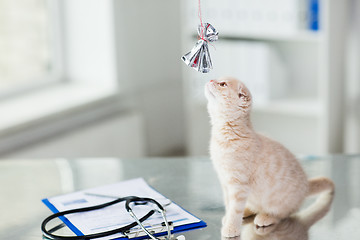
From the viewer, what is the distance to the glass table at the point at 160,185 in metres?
1.06

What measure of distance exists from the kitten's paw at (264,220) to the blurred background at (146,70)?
172 cm

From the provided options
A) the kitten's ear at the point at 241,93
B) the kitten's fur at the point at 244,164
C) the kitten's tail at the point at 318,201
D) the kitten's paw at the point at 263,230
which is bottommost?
the kitten's paw at the point at 263,230

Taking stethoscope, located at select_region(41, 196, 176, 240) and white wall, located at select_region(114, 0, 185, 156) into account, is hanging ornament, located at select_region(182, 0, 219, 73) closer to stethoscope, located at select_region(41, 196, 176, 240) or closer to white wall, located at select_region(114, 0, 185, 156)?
stethoscope, located at select_region(41, 196, 176, 240)

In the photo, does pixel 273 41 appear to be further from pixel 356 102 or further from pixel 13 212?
pixel 13 212

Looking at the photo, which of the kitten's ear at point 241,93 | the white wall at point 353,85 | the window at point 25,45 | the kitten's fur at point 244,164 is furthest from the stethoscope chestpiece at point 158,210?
the window at point 25,45

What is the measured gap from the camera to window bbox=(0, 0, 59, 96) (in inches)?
115

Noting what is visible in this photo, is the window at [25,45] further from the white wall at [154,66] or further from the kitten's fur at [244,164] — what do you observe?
the kitten's fur at [244,164]

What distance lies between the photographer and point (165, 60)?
349 centimetres

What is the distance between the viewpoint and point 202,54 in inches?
38.8

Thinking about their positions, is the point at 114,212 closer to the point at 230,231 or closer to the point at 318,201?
the point at 230,231

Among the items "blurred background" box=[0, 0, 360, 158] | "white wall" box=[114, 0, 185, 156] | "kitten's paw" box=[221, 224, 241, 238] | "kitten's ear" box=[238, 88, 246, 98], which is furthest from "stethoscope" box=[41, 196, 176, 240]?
"white wall" box=[114, 0, 185, 156]

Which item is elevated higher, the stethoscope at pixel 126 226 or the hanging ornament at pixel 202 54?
the hanging ornament at pixel 202 54

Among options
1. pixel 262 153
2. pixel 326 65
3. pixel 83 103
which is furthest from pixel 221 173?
pixel 83 103

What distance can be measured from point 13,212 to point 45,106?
166 centimetres
